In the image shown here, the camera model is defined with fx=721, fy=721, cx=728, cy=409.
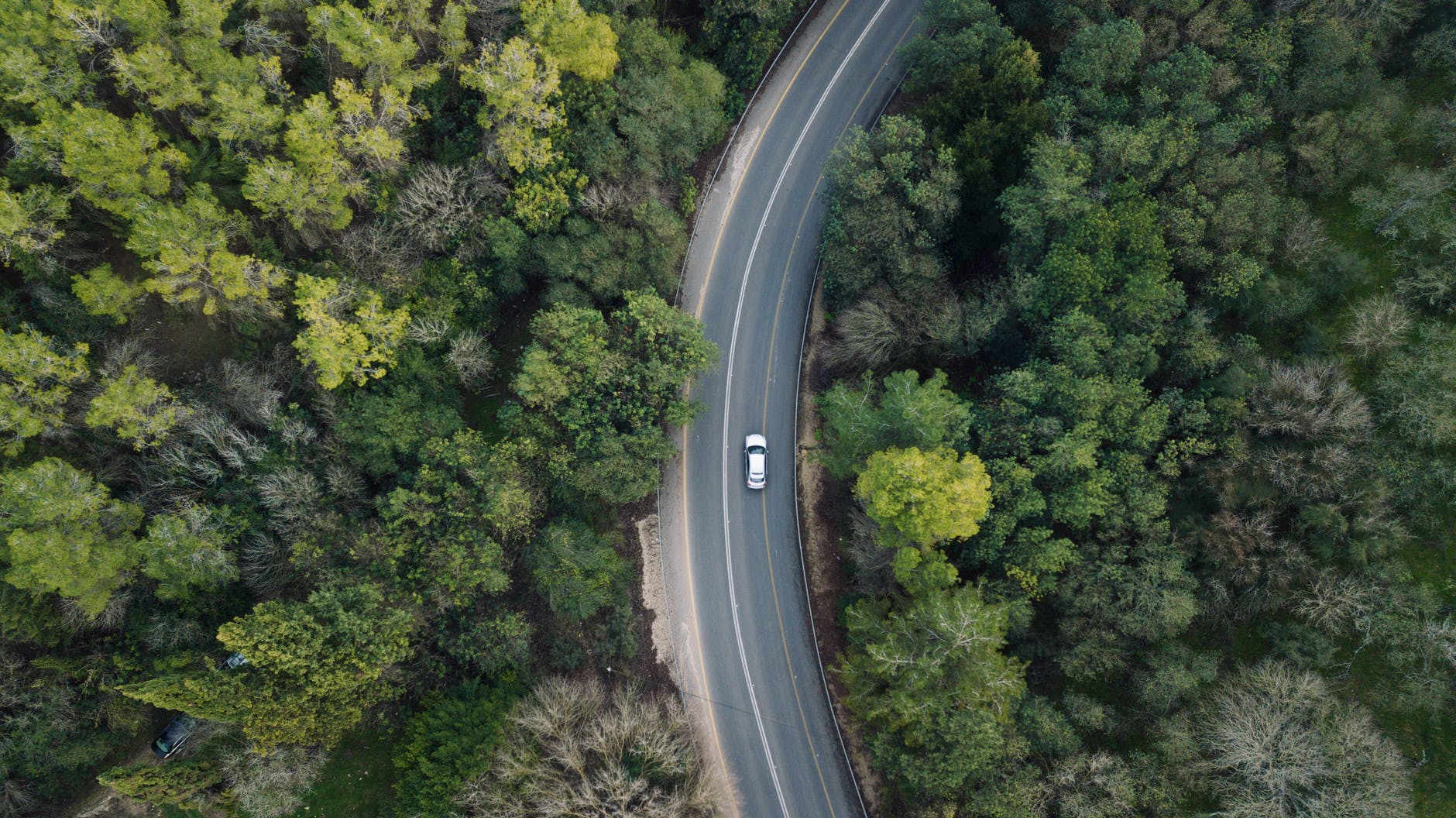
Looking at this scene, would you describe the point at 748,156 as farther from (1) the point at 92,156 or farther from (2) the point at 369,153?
(1) the point at 92,156

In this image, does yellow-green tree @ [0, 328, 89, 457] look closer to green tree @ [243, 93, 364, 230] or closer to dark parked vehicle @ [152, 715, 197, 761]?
green tree @ [243, 93, 364, 230]

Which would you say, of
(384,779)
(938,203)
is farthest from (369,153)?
(384,779)

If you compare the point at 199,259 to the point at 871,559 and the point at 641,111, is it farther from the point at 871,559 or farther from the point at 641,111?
the point at 871,559

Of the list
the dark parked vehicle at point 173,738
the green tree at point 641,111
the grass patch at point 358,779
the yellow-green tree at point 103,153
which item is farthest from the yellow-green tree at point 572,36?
the dark parked vehicle at point 173,738

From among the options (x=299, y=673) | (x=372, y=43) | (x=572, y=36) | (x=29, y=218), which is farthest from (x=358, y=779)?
(x=572, y=36)

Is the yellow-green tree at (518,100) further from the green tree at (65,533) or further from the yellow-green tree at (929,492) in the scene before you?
the green tree at (65,533)

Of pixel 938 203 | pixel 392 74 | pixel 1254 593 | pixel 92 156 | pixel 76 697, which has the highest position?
pixel 938 203
